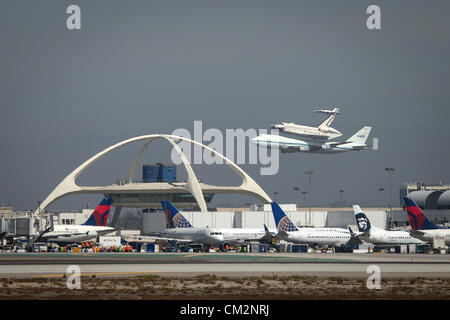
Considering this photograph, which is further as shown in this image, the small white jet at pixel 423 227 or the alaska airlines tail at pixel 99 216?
the alaska airlines tail at pixel 99 216

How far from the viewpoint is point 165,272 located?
219 feet

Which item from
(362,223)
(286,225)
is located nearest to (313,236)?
(286,225)

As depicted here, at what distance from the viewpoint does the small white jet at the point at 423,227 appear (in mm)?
117500

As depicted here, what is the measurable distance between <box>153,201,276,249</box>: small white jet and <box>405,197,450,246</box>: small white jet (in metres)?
33.4

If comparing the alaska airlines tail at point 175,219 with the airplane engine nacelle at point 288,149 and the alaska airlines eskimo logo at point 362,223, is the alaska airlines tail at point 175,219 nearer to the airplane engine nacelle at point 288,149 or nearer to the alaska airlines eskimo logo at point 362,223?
the alaska airlines eskimo logo at point 362,223

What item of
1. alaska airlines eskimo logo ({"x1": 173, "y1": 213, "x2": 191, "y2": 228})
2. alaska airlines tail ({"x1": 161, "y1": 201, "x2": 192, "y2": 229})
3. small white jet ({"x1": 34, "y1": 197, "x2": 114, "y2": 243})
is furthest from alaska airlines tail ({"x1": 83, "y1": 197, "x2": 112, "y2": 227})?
alaska airlines eskimo logo ({"x1": 173, "y1": 213, "x2": 191, "y2": 228})

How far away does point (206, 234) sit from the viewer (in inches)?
5561

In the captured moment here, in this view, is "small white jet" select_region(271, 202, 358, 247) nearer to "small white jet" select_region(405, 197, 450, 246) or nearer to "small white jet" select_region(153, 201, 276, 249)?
"small white jet" select_region(153, 201, 276, 249)

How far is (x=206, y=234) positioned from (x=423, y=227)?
42.3 metres

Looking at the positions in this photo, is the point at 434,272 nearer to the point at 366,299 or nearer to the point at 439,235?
the point at 366,299

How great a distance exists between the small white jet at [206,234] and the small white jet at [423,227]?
110 feet

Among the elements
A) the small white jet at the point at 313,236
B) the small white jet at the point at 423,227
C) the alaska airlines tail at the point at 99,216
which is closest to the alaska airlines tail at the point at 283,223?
the small white jet at the point at 313,236
